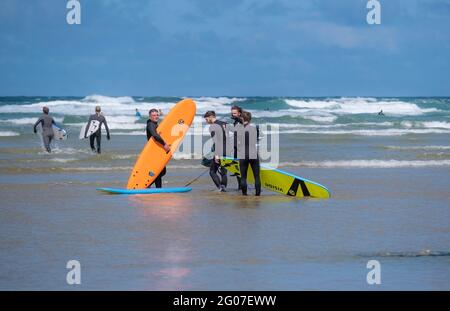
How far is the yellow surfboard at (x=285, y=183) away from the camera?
1323 centimetres

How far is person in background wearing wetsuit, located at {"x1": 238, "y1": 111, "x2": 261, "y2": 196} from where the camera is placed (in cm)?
1322

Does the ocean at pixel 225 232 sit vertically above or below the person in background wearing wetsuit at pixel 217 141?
below

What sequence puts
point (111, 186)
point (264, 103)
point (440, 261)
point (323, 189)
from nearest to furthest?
point (440, 261), point (323, 189), point (111, 186), point (264, 103)

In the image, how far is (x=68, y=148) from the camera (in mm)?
26172

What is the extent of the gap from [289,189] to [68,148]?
14.0 metres

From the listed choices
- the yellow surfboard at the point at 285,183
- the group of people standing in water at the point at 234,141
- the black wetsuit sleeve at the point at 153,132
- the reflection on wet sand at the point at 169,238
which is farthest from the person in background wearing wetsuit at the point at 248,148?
the black wetsuit sleeve at the point at 153,132

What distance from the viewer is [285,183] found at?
13.5m

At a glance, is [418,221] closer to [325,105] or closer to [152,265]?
[152,265]

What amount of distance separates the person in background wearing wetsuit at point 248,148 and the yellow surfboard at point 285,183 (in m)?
0.36

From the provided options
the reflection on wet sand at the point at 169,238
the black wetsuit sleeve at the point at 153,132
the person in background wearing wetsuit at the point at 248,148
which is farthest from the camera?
the black wetsuit sleeve at the point at 153,132

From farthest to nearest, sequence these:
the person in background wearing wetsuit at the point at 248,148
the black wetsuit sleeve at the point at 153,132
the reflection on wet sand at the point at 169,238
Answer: the black wetsuit sleeve at the point at 153,132, the person in background wearing wetsuit at the point at 248,148, the reflection on wet sand at the point at 169,238

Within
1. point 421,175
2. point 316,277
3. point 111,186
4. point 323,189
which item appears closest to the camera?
point 316,277

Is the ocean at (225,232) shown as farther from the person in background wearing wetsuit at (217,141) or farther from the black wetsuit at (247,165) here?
the person in background wearing wetsuit at (217,141)

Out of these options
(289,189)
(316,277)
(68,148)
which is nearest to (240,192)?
(289,189)
